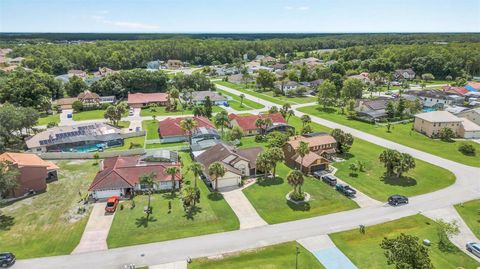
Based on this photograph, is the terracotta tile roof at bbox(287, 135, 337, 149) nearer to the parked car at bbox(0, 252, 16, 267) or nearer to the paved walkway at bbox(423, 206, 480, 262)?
the paved walkway at bbox(423, 206, 480, 262)

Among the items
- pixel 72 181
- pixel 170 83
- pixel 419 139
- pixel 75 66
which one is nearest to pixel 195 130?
pixel 72 181

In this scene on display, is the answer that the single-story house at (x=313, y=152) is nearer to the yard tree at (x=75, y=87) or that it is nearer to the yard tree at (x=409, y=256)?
the yard tree at (x=409, y=256)

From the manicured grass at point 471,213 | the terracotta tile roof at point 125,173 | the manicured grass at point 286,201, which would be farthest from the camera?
the terracotta tile roof at point 125,173

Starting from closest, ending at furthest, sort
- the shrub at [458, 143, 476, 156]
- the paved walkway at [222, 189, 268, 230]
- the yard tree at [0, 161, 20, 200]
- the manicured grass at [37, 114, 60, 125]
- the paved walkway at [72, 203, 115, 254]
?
the paved walkway at [72, 203, 115, 254]
the paved walkway at [222, 189, 268, 230]
the yard tree at [0, 161, 20, 200]
the shrub at [458, 143, 476, 156]
the manicured grass at [37, 114, 60, 125]

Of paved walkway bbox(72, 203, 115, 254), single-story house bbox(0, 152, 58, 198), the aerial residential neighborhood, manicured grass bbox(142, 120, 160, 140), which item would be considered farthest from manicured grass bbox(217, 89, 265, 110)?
paved walkway bbox(72, 203, 115, 254)

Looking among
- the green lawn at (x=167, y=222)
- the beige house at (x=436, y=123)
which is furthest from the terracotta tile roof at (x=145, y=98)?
the beige house at (x=436, y=123)

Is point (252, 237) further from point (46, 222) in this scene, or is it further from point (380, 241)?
point (46, 222)
